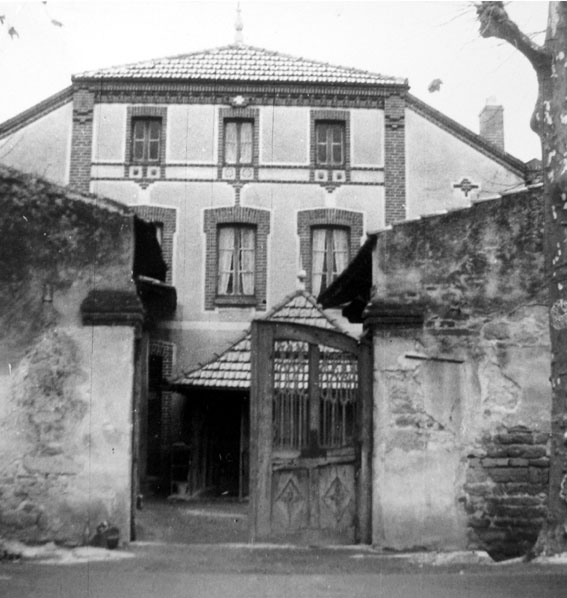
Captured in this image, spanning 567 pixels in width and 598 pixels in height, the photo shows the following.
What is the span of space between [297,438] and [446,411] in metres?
1.63

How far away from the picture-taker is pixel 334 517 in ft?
31.7

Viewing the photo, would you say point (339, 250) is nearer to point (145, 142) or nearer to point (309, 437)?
point (145, 142)

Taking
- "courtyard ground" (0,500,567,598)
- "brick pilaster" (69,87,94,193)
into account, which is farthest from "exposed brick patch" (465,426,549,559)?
"brick pilaster" (69,87,94,193)

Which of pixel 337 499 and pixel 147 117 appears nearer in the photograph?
pixel 337 499

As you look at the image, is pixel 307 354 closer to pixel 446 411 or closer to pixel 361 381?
pixel 361 381

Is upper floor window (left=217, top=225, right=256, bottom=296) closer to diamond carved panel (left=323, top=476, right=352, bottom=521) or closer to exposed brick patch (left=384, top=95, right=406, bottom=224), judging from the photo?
exposed brick patch (left=384, top=95, right=406, bottom=224)

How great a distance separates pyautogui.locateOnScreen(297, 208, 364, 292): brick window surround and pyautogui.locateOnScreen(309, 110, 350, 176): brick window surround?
3.82 feet

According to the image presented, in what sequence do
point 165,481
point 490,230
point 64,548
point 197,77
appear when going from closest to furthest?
point 64,548 < point 490,230 < point 165,481 < point 197,77

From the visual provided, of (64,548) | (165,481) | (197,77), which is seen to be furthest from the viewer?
(197,77)

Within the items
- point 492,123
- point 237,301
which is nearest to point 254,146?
point 237,301

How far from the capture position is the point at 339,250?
74.0ft

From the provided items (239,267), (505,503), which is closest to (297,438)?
(505,503)

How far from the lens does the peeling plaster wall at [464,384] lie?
30.4ft

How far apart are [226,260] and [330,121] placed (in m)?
4.47
